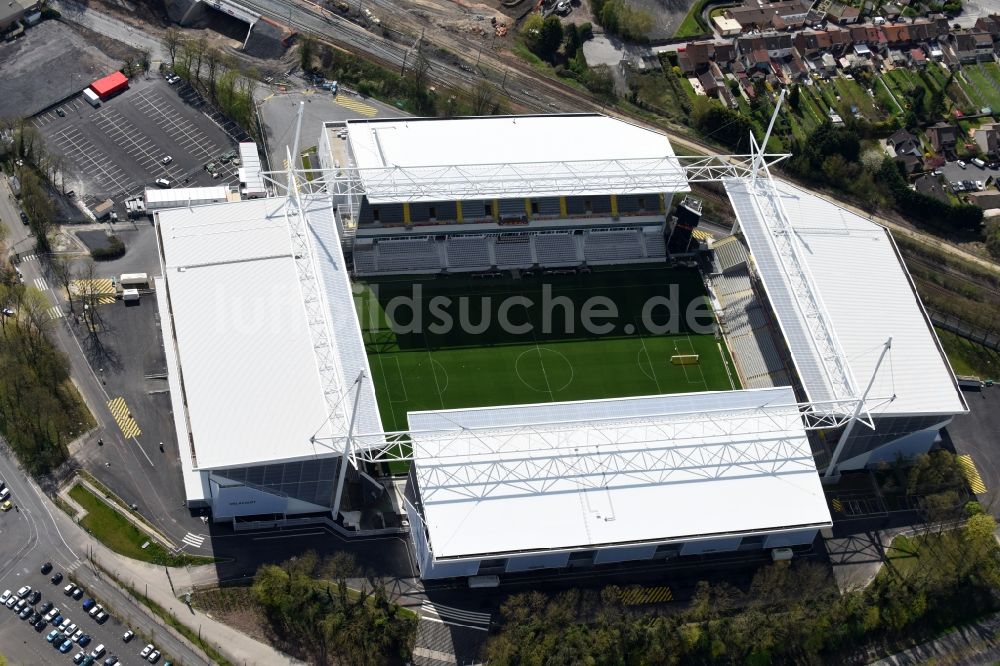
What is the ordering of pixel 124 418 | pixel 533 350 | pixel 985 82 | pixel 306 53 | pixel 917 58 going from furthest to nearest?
pixel 917 58
pixel 985 82
pixel 306 53
pixel 533 350
pixel 124 418

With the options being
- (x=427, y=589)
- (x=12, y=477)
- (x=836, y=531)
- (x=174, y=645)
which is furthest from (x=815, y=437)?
(x=12, y=477)

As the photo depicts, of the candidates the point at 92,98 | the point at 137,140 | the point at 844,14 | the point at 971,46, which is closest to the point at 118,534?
the point at 137,140

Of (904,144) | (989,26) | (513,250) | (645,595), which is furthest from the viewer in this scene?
(989,26)

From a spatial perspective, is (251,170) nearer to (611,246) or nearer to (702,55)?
(611,246)

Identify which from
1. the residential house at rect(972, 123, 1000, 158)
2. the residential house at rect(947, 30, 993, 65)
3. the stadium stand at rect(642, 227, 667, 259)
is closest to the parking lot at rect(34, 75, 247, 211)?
the stadium stand at rect(642, 227, 667, 259)

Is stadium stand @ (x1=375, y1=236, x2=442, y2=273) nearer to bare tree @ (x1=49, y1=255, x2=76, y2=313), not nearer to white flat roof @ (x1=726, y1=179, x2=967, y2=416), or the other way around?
bare tree @ (x1=49, y1=255, x2=76, y2=313)

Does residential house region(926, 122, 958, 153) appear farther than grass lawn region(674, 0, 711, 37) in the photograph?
No

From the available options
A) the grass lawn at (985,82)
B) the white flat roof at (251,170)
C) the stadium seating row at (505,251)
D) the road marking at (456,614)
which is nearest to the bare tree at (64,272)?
the white flat roof at (251,170)

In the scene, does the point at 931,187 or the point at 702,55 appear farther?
the point at 702,55
